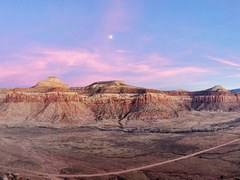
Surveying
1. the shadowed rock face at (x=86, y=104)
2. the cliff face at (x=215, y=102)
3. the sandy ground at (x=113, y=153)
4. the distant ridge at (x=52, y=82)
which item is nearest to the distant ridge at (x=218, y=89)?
the cliff face at (x=215, y=102)

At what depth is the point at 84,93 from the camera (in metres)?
125

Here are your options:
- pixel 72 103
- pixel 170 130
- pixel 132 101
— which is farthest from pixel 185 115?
pixel 72 103

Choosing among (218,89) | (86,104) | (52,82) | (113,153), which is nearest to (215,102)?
(218,89)

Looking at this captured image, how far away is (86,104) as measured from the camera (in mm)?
113625

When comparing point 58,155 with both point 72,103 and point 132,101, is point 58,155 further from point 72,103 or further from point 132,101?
point 132,101

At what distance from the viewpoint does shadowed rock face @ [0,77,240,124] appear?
102 m

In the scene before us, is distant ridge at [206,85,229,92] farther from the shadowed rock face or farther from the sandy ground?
the sandy ground

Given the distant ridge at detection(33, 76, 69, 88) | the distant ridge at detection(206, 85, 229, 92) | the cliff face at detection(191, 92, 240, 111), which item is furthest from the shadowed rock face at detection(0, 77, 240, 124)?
the distant ridge at detection(206, 85, 229, 92)

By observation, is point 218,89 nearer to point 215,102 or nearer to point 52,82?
point 215,102

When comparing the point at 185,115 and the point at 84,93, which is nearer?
the point at 185,115

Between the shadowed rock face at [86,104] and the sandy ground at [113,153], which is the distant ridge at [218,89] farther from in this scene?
the sandy ground at [113,153]

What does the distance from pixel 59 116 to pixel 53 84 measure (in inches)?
1815

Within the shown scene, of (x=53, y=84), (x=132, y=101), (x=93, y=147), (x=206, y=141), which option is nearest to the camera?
(x=93, y=147)

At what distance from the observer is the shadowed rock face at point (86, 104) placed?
102 m
